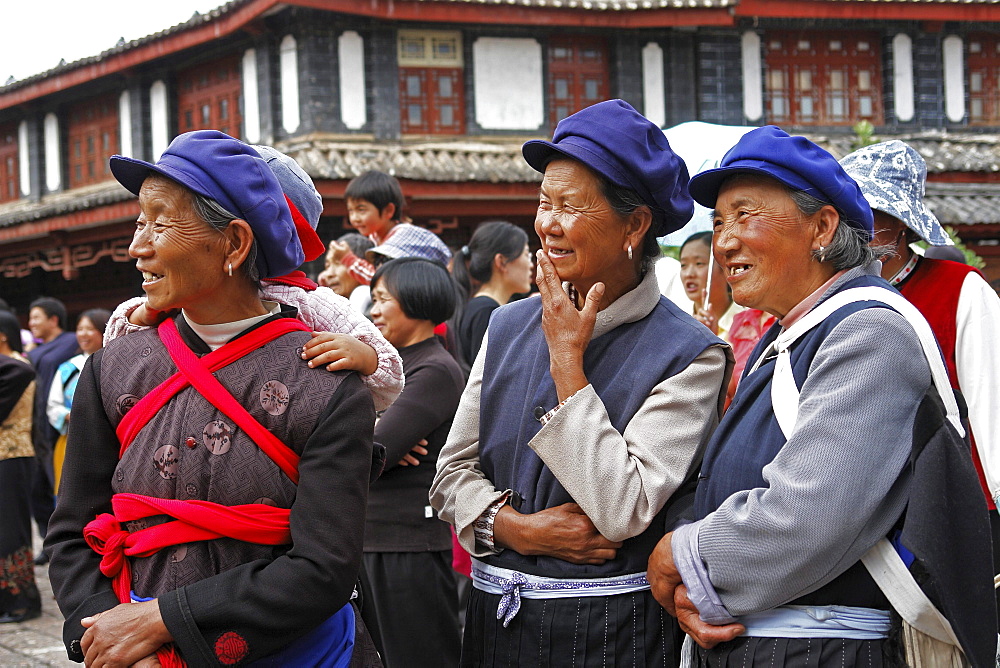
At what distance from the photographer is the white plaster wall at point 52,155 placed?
16406 mm

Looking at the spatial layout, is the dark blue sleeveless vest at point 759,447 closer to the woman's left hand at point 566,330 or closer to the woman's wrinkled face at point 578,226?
the woman's left hand at point 566,330

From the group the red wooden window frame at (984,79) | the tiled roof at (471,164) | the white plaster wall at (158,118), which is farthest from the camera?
the red wooden window frame at (984,79)

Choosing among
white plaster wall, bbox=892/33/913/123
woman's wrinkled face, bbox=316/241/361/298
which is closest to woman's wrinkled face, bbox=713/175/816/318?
woman's wrinkled face, bbox=316/241/361/298

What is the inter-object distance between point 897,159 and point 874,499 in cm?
144

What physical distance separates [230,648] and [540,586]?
0.70 m

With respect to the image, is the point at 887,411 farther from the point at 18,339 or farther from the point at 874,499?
the point at 18,339

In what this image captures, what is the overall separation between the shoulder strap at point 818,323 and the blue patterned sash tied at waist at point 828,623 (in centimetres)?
33

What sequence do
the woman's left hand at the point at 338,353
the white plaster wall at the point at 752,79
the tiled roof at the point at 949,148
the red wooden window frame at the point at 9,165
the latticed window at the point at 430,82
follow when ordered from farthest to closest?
the red wooden window frame at the point at 9,165 < the white plaster wall at the point at 752,79 < the tiled roof at the point at 949,148 < the latticed window at the point at 430,82 < the woman's left hand at the point at 338,353

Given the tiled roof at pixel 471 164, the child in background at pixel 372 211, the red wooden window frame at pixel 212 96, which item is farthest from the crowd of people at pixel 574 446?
the red wooden window frame at pixel 212 96

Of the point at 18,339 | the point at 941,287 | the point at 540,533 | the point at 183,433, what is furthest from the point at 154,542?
the point at 18,339

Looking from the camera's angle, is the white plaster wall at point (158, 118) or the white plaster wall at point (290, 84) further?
the white plaster wall at point (158, 118)

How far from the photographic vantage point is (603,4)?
13.1 metres

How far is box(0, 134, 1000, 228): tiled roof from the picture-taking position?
37.3 feet

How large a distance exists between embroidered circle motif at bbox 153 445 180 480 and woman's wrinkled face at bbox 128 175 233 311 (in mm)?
285
